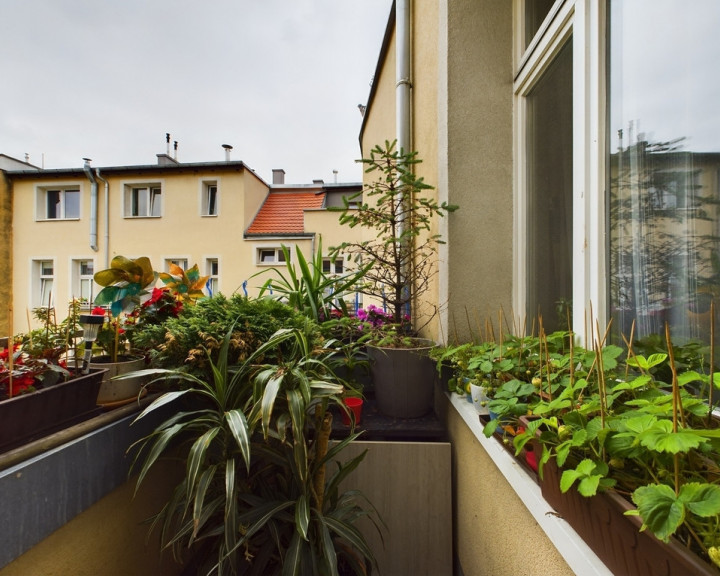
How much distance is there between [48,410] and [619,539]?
1.27 m

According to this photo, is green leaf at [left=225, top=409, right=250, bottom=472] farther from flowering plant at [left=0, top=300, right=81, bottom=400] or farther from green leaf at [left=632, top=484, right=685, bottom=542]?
green leaf at [left=632, top=484, right=685, bottom=542]

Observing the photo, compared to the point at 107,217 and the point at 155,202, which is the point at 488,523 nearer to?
the point at 155,202

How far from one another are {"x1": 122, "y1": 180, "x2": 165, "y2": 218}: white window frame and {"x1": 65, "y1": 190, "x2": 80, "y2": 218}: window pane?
1.56 m

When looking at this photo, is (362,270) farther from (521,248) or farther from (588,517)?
(588,517)

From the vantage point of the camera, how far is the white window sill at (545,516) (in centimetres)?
51

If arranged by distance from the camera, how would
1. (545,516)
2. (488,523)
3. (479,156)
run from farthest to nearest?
(479,156) → (488,523) → (545,516)

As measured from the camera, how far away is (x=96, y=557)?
0.94 m

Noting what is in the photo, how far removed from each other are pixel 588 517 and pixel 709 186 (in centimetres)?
66

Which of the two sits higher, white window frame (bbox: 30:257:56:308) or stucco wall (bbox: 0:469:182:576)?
white window frame (bbox: 30:257:56:308)

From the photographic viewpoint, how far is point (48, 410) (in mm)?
881

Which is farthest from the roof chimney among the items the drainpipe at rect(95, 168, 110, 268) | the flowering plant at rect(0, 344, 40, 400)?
the flowering plant at rect(0, 344, 40, 400)

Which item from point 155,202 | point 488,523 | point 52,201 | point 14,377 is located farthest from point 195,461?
point 52,201

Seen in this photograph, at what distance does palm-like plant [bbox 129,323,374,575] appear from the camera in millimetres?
857

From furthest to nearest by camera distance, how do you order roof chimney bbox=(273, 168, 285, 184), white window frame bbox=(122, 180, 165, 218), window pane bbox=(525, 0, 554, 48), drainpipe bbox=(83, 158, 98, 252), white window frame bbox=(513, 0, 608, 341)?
roof chimney bbox=(273, 168, 285, 184) < white window frame bbox=(122, 180, 165, 218) < drainpipe bbox=(83, 158, 98, 252) < window pane bbox=(525, 0, 554, 48) < white window frame bbox=(513, 0, 608, 341)
